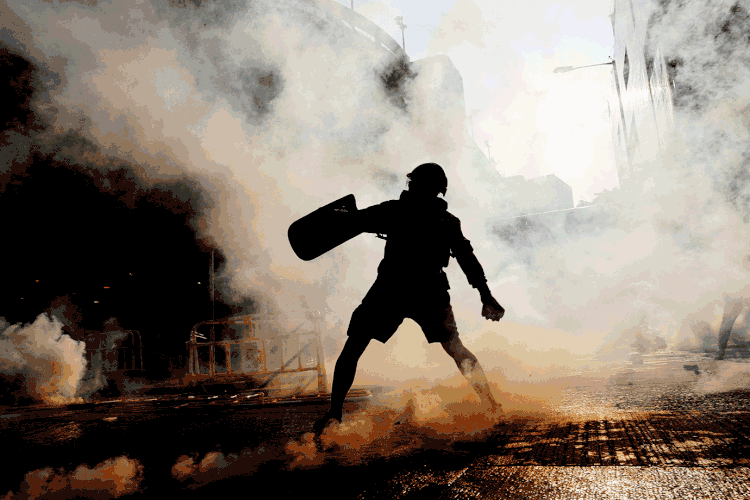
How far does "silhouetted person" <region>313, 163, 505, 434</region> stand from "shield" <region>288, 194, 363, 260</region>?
0.09m

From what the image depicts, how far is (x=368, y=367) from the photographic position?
6.93 meters

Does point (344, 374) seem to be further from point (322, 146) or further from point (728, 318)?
point (322, 146)

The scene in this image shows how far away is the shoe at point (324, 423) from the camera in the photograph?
2334 millimetres

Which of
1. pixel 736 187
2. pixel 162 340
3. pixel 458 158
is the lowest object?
pixel 162 340

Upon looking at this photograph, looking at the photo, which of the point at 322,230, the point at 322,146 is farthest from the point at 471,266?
the point at 322,146

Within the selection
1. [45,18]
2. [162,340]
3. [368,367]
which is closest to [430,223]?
[368,367]

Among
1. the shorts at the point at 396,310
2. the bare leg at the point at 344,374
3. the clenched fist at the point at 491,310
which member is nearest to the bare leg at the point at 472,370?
the shorts at the point at 396,310

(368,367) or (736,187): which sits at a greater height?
(736,187)

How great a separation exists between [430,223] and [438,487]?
1432 mm

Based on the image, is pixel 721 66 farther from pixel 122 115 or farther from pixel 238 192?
pixel 122 115

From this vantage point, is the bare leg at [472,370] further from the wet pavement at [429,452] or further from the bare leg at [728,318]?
the bare leg at [728,318]

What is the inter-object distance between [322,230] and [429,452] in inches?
46.6

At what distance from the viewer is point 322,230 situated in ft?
7.88

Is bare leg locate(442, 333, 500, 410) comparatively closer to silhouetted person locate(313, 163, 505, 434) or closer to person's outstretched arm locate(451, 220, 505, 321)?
silhouetted person locate(313, 163, 505, 434)
